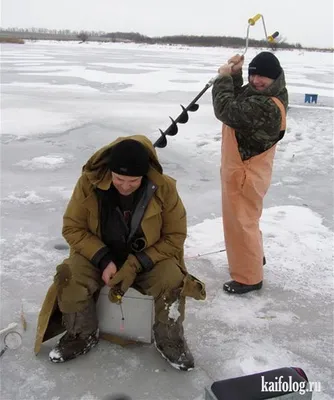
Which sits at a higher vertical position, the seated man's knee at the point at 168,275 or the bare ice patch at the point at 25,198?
the seated man's knee at the point at 168,275

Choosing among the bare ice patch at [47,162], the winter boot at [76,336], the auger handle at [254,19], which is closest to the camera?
the winter boot at [76,336]

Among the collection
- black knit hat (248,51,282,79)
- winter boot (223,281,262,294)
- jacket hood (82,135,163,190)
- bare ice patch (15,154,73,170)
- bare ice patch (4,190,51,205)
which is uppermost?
black knit hat (248,51,282,79)

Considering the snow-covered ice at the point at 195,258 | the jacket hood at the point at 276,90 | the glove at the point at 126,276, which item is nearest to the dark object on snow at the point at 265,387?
the snow-covered ice at the point at 195,258

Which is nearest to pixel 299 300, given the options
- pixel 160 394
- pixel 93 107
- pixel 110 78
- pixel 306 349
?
pixel 306 349

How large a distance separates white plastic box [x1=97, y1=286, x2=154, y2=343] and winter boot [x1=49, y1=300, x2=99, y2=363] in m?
0.07

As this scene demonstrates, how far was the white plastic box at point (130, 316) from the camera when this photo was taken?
2447 millimetres

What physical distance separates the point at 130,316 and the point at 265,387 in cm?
89

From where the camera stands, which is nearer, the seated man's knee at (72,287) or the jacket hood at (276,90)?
the seated man's knee at (72,287)

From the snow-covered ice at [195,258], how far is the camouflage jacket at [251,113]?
3.33ft

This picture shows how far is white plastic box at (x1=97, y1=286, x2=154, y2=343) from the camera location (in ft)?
8.03

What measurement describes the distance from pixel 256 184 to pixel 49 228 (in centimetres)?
187

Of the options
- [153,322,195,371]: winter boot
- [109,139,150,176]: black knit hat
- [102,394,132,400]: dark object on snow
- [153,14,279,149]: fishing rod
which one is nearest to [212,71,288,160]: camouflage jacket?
[153,14,279,149]: fishing rod

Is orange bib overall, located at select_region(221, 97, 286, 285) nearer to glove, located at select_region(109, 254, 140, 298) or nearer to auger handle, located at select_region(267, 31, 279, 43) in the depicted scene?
glove, located at select_region(109, 254, 140, 298)

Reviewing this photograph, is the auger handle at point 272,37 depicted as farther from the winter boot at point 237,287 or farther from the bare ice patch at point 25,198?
the bare ice patch at point 25,198
